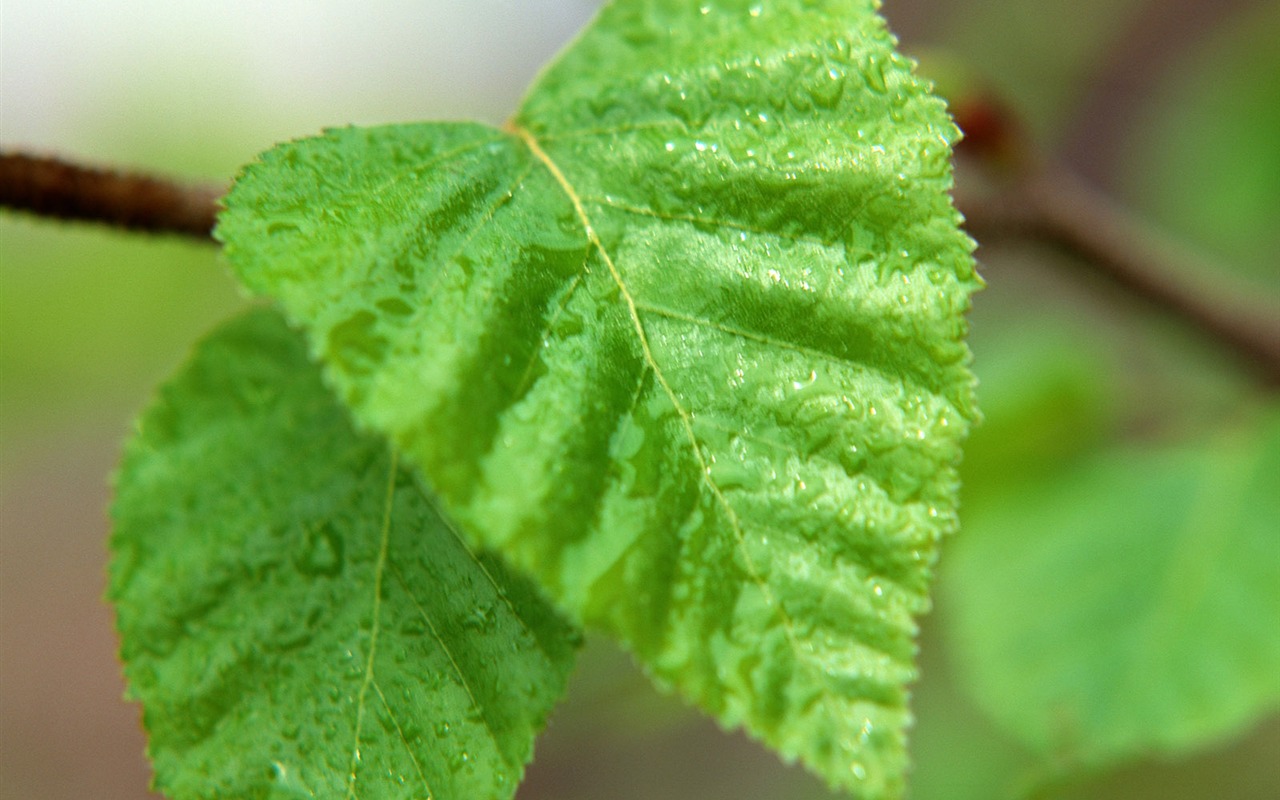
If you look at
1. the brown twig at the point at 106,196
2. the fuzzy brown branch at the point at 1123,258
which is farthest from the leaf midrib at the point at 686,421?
the fuzzy brown branch at the point at 1123,258

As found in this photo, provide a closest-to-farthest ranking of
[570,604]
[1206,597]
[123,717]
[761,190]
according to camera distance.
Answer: [570,604] < [761,190] < [1206,597] < [123,717]

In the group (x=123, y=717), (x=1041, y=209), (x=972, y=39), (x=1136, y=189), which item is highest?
(x=1041, y=209)

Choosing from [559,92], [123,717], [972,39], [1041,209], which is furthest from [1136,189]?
[123,717]

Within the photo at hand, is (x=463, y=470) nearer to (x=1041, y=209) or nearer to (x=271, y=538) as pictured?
(x=271, y=538)

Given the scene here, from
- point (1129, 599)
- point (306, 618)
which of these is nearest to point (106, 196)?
point (306, 618)

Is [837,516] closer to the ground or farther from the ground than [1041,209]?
farther from the ground

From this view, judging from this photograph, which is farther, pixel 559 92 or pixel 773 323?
pixel 559 92

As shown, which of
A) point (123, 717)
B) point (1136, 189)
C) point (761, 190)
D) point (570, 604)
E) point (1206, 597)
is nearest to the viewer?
point (570, 604)

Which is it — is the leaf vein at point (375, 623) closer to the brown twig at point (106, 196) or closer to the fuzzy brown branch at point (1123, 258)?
the brown twig at point (106, 196)
